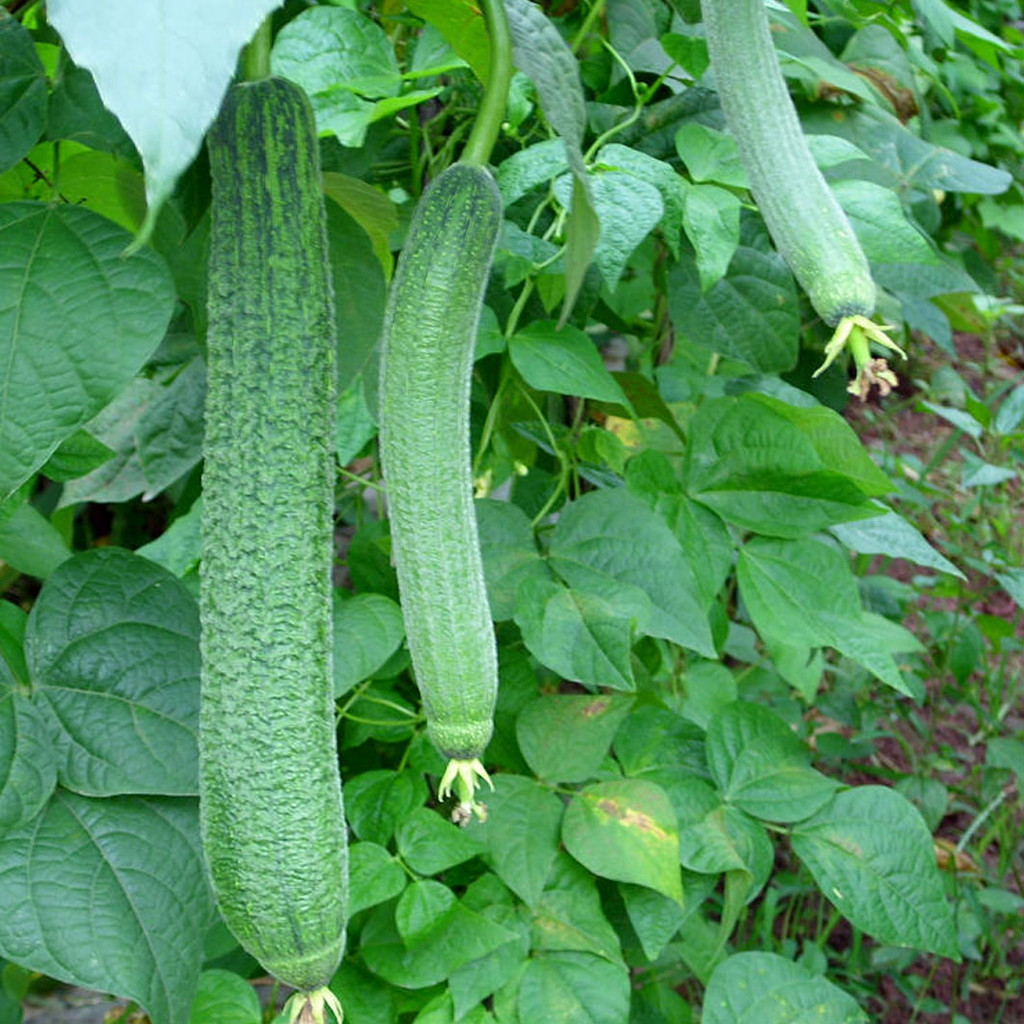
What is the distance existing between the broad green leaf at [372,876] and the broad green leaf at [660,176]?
0.56 metres

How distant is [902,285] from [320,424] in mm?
986

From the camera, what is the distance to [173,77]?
356mm

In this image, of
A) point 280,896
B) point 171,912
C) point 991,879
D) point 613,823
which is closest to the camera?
point 280,896

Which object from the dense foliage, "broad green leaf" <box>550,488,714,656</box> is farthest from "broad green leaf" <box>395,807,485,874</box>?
"broad green leaf" <box>550,488,714,656</box>

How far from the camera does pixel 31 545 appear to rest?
984 mm

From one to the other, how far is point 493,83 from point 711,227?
1.43 feet

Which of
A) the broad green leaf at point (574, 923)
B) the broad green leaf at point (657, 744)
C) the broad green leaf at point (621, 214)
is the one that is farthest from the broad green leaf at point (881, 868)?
the broad green leaf at point (621, 214)

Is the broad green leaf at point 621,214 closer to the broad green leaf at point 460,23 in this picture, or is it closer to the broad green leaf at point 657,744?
the broad green leaf at point 460,23

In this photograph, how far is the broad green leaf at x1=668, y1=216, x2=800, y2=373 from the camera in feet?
3.88

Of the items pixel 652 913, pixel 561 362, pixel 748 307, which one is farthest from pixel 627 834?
pixel 748 307

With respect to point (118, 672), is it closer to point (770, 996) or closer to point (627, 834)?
point (627, 834)

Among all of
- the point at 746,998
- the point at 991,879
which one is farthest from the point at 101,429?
the point at 991,879

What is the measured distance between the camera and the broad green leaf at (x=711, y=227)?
0.99 metres

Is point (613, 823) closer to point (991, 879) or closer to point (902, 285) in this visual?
point (902, 285)
